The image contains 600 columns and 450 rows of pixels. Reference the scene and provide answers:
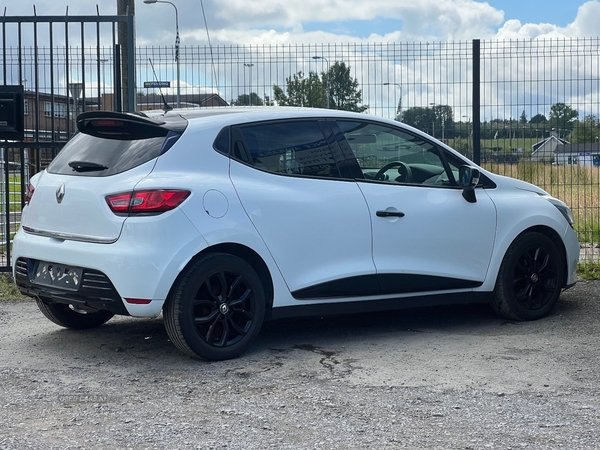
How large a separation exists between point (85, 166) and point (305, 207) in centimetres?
144

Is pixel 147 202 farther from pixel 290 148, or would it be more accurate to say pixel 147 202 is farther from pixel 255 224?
pixel 290 148

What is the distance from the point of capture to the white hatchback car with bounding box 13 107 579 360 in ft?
17.7

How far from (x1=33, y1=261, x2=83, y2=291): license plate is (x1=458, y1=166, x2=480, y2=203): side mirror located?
2.89 meters

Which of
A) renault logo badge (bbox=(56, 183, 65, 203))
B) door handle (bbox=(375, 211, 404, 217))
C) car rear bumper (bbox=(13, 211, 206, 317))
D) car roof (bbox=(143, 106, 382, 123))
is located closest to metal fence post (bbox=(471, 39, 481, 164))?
car roof (bbox=(143, 106, 382, 123))

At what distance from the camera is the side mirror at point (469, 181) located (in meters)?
6.68

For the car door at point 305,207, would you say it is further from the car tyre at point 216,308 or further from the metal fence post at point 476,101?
the metal fence post at point 476,101

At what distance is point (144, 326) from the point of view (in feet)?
22.6

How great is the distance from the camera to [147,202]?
5.36 m

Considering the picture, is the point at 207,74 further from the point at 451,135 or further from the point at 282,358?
the point at 282,358

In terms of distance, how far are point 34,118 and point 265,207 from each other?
4.66m

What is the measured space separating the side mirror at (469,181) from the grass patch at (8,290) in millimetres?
4280

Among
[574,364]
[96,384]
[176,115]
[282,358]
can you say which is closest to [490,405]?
[574,364]

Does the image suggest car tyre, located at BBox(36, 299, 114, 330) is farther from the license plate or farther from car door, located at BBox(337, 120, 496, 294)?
car door, located at BBox(337, 120, 496, 294)

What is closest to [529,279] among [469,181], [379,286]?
[469,181]
